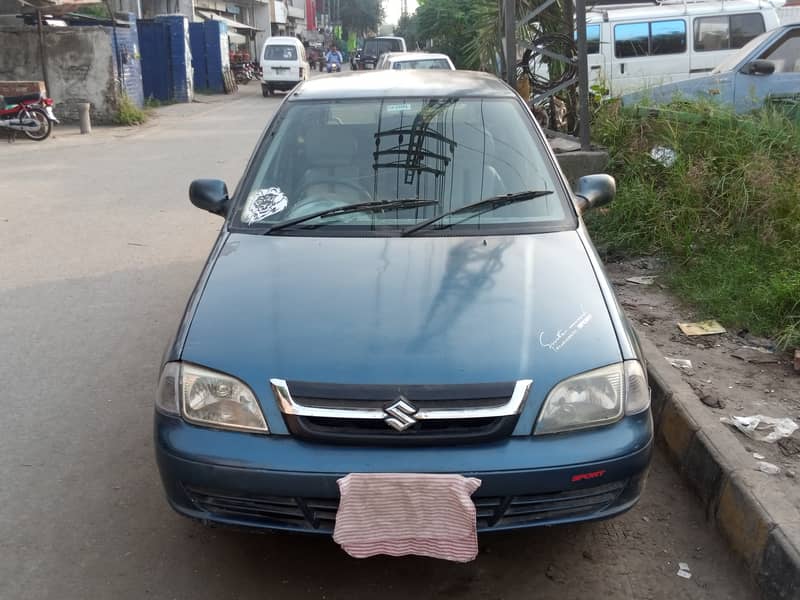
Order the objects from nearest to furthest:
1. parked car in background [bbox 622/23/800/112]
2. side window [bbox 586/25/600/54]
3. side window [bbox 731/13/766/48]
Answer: parked car in background [bbox 622/23/800/112] → side window [bbox 731/13/766/48] → side window [bbox 586/25/600/54]

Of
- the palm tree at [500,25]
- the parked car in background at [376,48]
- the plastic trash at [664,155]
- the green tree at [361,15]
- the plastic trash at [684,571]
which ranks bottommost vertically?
the plastic trash at [684,571]

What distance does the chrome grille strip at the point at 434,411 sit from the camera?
8.12ft

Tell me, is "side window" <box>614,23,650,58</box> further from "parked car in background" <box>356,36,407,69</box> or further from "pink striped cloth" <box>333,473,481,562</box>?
"parked car in background" <box>356,36,407,69</box>

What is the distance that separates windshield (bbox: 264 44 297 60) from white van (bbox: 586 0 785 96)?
15.7 meters

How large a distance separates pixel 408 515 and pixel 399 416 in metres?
0.30

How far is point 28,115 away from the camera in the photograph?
593 inches

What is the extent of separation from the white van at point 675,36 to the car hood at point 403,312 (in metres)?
13.3

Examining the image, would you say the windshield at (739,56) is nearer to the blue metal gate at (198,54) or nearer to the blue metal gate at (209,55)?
the blue metal gate at (209,55)

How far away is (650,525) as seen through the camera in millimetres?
3205

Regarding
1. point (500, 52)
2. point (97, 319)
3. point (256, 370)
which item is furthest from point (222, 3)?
point (256, 370)

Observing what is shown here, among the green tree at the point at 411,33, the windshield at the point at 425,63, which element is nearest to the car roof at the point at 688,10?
the windshield at the point at 425,63

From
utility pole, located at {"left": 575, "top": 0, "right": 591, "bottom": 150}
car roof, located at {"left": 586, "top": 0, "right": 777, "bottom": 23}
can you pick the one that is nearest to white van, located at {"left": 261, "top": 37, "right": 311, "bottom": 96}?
car roof, located at {"left": 586, "top": 0, "right": 777, "bottom": 23}

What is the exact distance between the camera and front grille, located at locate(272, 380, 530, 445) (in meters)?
2.48
